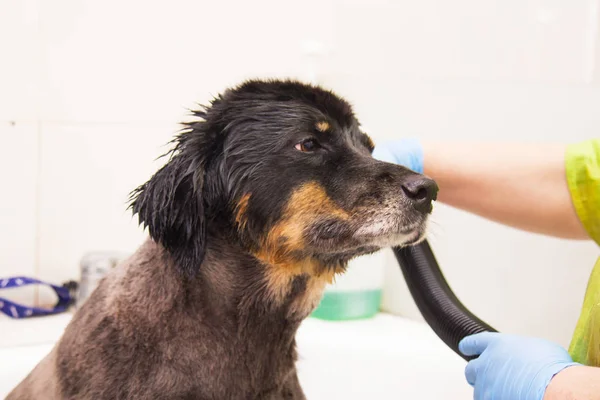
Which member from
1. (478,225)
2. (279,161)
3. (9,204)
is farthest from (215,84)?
(279,161)

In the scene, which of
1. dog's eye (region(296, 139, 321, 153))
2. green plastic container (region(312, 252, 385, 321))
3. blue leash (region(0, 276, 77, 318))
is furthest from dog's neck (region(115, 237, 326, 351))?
green plastic container (region(312, 252, 385, 321))

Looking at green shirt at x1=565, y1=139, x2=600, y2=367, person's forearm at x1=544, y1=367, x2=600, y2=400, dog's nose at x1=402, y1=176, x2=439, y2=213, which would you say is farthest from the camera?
green shirt at x1=565, y1=139, x2=600, y2=367

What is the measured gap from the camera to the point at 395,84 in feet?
8.07

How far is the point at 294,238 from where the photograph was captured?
1.18m

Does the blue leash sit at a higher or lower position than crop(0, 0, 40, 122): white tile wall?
lower

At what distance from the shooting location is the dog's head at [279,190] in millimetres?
1152

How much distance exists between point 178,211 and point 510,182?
0.88m

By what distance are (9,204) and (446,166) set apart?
1.41 meters

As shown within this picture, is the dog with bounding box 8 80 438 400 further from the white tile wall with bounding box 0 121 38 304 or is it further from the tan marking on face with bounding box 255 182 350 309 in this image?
the white tile wall with bounding box 0 121 38 304

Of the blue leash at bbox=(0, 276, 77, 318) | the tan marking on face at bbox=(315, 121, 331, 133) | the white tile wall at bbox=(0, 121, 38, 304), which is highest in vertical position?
the tan marking on face at bbox=(315, 121, 331, 133)

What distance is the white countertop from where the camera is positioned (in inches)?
81.7

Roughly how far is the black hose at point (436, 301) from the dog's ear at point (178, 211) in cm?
62

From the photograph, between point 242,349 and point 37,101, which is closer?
point 242,349

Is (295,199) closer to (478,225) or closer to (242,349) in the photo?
(242,349)
